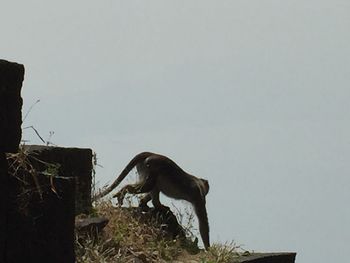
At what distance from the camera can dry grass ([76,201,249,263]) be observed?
25.5 ft

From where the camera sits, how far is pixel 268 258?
29.0ft

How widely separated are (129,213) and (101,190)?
45 cm

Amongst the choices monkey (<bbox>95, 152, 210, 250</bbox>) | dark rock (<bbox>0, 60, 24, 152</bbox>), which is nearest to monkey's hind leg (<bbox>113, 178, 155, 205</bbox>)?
monkey (<bbox>95, 152, 210, 250</bbox>)

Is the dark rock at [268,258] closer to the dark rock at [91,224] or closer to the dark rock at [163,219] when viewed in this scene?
the dark rock at [163,219]

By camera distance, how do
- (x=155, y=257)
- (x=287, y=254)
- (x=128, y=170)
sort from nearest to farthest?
1. (x=155, y=257)
2. (x=287, y=254)
3. (x=128, y=170)

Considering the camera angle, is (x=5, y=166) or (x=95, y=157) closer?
(x=5, y=166)

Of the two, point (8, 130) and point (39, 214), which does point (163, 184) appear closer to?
point (39, 214)

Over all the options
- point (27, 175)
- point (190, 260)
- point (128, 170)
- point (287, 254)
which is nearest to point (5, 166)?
point (27, 175)

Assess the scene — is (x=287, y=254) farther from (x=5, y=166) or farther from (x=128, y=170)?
(x=5, y=166)

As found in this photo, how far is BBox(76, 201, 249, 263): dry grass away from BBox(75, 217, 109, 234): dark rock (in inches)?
2.9

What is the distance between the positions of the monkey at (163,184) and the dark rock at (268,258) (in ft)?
5.34

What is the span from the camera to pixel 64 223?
5316 mm

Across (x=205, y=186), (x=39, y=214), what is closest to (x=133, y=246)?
(x=39, y=214)

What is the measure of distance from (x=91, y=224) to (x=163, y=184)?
120 inches
